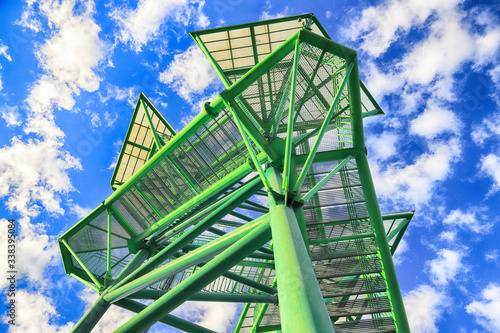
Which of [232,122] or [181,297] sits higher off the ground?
[232,122]

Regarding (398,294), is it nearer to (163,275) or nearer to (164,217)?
(163,275)

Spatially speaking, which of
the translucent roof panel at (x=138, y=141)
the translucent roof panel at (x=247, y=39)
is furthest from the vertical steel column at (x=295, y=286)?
the translucent roof panel at (x=138, y=141)

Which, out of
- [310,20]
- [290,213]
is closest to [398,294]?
[290,213]

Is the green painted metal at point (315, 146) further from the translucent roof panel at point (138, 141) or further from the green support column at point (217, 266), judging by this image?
the translucent roof panel at point (138, 141)

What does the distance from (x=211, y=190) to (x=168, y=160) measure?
201 centimetres

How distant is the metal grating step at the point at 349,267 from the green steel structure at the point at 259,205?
0.13 feet

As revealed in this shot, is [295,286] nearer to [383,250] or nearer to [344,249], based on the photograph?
[383,250]

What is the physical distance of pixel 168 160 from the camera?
12.0 m

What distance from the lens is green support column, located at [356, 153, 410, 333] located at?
8.74m

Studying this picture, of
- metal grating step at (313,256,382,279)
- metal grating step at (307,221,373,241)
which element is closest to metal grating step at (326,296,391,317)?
metal grating step at (313,256,382,279)

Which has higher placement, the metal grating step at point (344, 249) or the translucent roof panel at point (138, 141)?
the translucent roof panel at point (138, 141)

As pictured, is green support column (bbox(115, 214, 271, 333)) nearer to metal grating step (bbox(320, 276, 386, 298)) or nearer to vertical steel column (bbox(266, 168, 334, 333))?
vertical steel column (bbox(266, 168, 334, 333))

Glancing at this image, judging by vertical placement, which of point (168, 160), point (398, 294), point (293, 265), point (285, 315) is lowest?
point (285, 315)

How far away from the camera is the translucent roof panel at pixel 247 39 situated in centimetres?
1205
